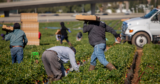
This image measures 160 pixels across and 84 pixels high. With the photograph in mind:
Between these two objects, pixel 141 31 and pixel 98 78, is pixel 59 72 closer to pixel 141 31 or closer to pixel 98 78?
pixel 98 78

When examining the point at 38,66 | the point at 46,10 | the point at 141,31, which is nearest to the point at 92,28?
the point at 38,66

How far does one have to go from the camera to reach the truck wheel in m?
13.7

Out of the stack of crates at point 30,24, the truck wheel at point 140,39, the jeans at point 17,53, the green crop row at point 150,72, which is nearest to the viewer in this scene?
the green crop row at point 150,72

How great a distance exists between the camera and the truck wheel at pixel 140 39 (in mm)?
13680

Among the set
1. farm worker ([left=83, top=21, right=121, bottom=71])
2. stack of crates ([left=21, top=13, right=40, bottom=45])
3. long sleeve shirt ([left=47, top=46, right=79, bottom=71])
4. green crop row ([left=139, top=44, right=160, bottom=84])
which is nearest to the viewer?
long sleeve shirt ([left=47, top=46, right=79, bottom=71])

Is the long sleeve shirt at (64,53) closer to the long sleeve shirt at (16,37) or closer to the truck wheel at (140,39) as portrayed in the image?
the long sleeve shirt at (16,37)

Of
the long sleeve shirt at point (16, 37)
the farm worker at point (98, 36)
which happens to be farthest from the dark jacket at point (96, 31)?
the long sleeve shirt at point (16, 37)

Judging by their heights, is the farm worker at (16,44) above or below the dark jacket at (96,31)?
below

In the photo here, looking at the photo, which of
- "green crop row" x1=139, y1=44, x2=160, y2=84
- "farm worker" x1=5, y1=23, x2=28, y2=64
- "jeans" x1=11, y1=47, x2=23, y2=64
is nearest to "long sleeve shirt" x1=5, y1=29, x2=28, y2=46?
"farm worker" x1=5, y1=23, x2=28, y2=64

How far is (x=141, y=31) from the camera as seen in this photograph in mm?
13766

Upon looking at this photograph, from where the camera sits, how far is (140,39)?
45.4 ft

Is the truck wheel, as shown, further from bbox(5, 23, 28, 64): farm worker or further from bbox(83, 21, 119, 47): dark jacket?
bbox(5, 23, 28, 64): farm worker

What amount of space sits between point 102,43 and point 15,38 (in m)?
3.36

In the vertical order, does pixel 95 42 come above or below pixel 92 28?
below
